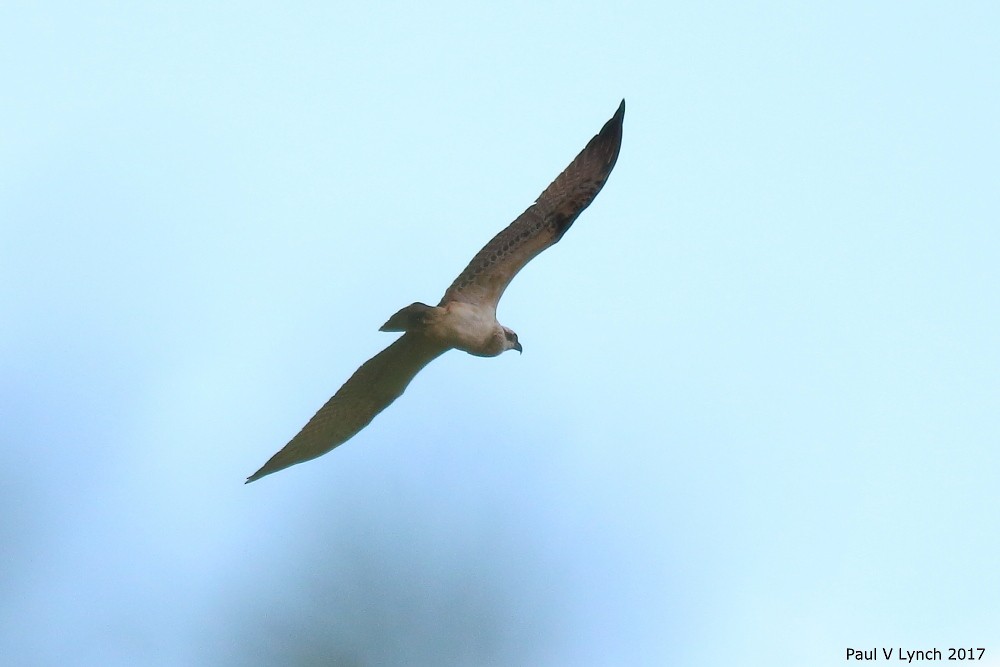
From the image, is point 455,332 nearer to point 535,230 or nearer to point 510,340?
point 510,340

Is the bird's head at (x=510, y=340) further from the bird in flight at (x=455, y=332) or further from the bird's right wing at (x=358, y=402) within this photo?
the bird's right wing at (x=358, y=402)

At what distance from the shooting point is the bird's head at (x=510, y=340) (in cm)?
1281

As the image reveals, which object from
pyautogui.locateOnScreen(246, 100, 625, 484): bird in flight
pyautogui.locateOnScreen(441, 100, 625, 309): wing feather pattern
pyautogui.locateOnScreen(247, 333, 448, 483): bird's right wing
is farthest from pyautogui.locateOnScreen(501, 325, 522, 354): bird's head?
pyautogui.locateOnScreen(247, 333, 448, 483): bird's right wing

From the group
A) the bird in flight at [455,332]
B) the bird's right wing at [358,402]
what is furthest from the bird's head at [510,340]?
the bird's right wing at [358,402]

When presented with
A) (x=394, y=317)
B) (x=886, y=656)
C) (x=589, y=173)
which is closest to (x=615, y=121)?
(x=589, y=173)

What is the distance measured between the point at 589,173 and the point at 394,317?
126 inches

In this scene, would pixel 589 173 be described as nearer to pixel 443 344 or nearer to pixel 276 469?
pixel 443 344

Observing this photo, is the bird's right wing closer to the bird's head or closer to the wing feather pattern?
the wing feather pattern

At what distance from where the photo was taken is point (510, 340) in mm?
12945

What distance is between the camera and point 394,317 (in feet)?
37.2

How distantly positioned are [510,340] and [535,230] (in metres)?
1.22

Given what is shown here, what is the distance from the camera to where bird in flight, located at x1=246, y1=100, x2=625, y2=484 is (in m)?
12.0

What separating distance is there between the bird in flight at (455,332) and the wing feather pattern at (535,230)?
1 centimetres

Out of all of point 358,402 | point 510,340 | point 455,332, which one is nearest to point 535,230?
point 510,340
